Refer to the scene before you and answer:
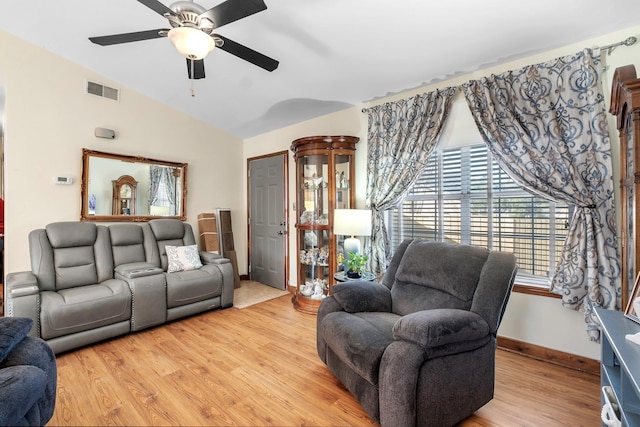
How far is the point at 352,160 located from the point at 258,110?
145cm

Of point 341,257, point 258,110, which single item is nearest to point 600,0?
point 341,257

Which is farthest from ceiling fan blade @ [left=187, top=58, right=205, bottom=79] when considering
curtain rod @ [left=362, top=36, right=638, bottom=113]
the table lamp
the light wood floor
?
curtain rod @ [left=362, top=36, right=638, bottom=113]

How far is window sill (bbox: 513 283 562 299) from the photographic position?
2310 millimetres

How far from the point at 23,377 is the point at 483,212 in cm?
316

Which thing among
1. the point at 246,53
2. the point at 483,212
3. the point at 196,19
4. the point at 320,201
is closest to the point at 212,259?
the point at 320,201

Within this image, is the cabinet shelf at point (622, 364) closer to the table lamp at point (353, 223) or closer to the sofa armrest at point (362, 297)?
the sofa armrest at point (362, 297)

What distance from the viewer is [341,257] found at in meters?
3.34

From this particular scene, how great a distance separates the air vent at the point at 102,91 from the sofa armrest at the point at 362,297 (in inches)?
140

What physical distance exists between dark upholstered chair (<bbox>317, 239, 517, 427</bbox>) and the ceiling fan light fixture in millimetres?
1809

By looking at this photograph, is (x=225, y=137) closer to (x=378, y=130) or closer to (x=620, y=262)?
(x=378, y=130)

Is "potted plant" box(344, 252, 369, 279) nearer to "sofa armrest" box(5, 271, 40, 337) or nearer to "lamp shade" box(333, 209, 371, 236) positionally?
"lamp shade" box(333, 209, 371, 236)

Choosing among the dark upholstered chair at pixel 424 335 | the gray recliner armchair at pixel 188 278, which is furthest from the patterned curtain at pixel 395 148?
the gray recliner armchair at pixel 188 278

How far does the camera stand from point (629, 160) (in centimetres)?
172

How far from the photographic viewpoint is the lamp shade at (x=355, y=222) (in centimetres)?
294
